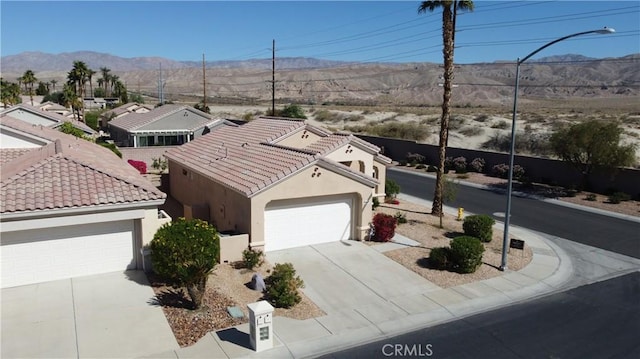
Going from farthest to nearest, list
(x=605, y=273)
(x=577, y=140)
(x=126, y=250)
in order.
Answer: (x=577, y=140), (x=605, y=273), (x=126, y=250)

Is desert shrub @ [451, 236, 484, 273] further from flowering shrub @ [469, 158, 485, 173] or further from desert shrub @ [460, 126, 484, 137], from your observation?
desert shrub @ [460, 126, 484, 137]

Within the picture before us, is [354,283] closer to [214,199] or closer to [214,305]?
[214,305]

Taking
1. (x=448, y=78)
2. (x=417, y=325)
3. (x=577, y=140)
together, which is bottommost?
(x=417, y=325)

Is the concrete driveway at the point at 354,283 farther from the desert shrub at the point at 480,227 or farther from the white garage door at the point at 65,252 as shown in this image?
the white garage door at the point at 65,252

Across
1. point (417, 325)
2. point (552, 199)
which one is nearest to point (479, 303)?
point (417, 325)

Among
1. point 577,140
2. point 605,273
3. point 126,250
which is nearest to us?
point 126,250

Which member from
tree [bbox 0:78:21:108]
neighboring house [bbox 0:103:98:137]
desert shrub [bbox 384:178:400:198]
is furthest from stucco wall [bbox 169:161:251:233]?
tree [bbox 0:78:21:108]

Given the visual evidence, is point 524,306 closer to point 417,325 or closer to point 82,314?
point 417,325

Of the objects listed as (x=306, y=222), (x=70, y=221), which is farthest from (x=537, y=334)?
(x=70, y=221)
